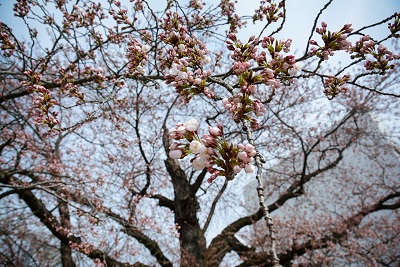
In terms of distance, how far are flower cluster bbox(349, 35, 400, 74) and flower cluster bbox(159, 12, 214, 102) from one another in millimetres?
1137

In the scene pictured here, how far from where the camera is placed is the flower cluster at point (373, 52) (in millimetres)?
1826

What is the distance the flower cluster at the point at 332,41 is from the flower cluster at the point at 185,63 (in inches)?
31.0

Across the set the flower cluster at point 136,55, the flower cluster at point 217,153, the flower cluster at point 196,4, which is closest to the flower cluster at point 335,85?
the flower cluster at point 217,153

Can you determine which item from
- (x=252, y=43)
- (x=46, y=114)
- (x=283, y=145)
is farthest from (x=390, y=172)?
(x=46, y=114)

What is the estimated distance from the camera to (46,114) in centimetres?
189

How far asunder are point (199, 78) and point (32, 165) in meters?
7.30

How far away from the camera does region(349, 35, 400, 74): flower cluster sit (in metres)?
1.83

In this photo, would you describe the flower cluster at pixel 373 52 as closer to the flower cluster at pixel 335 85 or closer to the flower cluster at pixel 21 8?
the flower cluster at pixel 335 85

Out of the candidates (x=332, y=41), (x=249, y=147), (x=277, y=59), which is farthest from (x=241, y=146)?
(x=332, y=41)

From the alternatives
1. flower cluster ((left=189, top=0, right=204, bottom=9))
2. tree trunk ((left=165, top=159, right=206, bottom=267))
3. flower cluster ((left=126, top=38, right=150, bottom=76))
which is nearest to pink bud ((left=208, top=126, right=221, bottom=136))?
flower cluster ((left=126, top=38, right=150, bottom=76))

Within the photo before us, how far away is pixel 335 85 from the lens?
6.42 feet

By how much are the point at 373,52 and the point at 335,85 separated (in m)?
0.34

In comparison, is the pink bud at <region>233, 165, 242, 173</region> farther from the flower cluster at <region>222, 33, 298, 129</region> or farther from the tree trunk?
the tree trunk

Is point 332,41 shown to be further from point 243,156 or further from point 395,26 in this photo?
point 243,156
